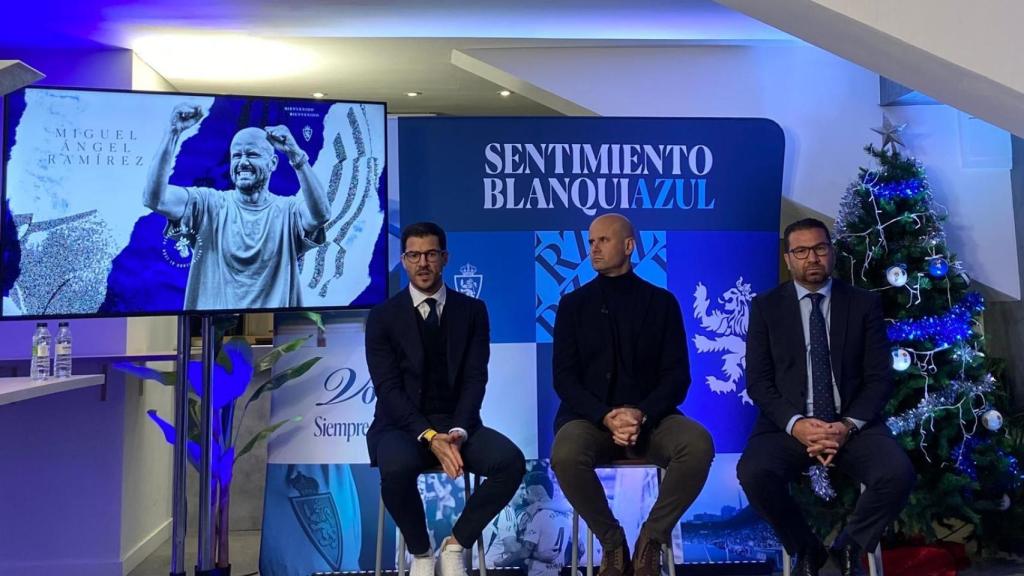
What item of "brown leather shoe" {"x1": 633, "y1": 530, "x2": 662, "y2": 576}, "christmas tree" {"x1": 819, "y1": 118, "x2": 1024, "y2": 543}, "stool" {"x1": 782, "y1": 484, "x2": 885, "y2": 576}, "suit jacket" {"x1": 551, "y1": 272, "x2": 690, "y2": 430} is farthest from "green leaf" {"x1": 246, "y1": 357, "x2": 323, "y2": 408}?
"christmas tree" {"x1": 819, "y1": 118, "x2": 1024, "y2": 543}

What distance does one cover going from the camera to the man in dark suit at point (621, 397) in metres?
3.23

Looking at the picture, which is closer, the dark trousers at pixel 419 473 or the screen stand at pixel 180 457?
the dark trousers at pixel 419 473

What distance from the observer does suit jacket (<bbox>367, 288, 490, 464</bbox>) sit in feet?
11.4

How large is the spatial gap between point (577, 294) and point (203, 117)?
157cm

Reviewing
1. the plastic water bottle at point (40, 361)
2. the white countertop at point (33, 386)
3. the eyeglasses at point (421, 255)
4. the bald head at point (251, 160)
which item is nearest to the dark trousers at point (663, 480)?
the eyeglasses at point (421, 255)

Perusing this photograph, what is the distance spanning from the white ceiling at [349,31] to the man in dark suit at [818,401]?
4.71ft

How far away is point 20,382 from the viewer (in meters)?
3.16

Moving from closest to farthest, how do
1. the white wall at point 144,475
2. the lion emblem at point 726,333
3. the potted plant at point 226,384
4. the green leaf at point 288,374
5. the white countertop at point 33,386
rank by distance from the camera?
the white countertop at point 33,386
the potted plant at point 226,384
the green leaf at point 288,374
the lion emblem at point 726,333
the white wall at point 144,475

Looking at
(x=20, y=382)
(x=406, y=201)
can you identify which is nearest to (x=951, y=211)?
(x=406, y=201)

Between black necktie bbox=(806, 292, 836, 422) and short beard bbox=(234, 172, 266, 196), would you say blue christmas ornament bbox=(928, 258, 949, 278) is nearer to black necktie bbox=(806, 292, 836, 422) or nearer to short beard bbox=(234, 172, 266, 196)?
black necktie bbox=(806, 292, 836, 422)

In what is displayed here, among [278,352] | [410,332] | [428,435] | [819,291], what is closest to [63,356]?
[278,352]

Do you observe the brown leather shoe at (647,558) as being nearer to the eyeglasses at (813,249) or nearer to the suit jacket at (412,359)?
the suit jacket at (412,359)

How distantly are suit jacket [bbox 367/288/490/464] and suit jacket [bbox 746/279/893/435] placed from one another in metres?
1.04

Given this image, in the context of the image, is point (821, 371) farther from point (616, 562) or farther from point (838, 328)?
point (616, 562)
